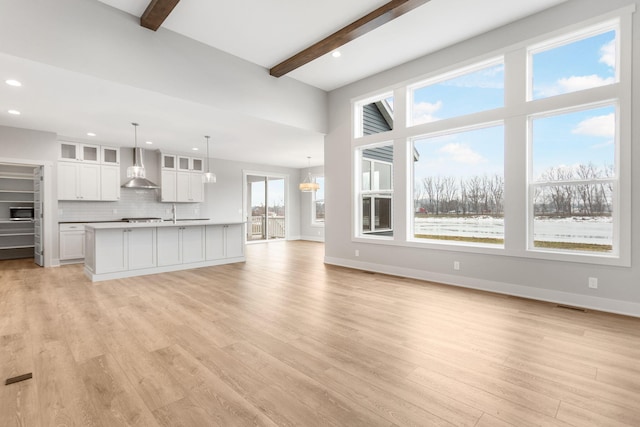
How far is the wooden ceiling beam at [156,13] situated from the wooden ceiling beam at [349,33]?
1.80 metres

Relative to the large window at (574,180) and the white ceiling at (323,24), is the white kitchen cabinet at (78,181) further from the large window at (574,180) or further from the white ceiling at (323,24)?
the large window at (574,180)

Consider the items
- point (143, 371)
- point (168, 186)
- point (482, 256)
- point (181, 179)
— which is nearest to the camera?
point (143, 371)

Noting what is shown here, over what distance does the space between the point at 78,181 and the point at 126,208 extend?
129 centimetres

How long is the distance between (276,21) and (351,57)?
55.9 inches

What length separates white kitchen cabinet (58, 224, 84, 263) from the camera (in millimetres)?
6383

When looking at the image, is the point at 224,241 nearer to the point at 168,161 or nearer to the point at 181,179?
the point at 181,179

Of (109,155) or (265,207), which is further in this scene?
(265,207)

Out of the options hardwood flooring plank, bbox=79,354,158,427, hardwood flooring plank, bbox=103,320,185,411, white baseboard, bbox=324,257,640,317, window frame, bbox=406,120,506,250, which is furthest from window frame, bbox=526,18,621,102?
hardwood flooring plank, bbox=79,354,158,427

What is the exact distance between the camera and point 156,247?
5.45 metres

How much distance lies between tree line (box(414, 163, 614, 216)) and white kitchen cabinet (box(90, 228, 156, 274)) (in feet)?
15.6

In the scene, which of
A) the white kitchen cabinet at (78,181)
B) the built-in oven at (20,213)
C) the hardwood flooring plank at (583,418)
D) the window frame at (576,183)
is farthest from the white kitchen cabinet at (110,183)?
the hardwood flooring plank at (583,418)

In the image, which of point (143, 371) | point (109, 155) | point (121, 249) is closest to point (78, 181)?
point (109, 155)

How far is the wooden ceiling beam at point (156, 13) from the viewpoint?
3.35m

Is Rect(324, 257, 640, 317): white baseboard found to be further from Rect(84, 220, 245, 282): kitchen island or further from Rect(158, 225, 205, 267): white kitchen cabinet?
Rect(158, 225, 205, 267): white kitchen cabinet
